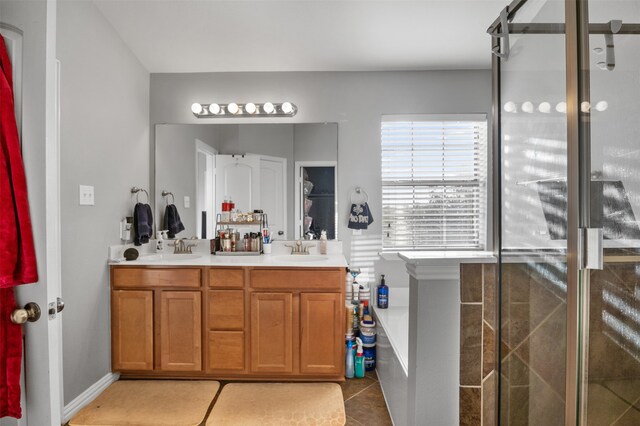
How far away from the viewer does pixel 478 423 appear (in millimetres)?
1208

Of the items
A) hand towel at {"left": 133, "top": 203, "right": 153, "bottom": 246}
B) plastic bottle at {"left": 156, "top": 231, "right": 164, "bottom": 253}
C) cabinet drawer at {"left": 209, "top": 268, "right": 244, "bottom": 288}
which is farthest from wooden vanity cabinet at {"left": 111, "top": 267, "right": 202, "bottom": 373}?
plastic bottle at {"left": 156, "top": 231, "right": 164, "bottom": 253}

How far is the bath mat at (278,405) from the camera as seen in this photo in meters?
1.94

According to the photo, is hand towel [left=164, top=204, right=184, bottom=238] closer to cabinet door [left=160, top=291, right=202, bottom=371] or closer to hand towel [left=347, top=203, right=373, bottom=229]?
cabinet door [left=160, top=291, right=202, bottom=371]

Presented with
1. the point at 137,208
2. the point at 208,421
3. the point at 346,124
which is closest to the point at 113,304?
the point at 137,208

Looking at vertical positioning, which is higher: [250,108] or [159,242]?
[250,108]

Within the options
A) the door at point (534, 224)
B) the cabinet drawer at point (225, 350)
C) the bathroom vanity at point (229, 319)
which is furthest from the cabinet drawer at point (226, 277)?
the door at point (534, 224)

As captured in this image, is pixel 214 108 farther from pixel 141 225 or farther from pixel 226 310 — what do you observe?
pixel 226 310

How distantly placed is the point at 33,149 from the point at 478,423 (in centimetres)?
165

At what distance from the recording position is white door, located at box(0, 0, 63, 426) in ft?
2.99

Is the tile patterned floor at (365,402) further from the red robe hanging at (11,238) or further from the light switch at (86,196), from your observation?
the light switch at (86,196)

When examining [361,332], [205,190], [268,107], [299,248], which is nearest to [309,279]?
[299,248]

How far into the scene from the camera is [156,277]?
238cm

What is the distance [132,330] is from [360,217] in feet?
6.19

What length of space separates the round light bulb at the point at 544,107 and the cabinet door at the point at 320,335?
5.70ft
